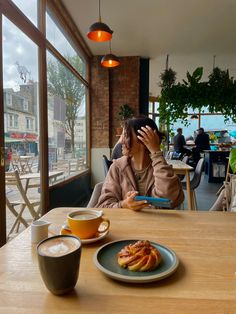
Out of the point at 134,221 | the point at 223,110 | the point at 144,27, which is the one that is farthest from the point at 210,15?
the point at 134,221

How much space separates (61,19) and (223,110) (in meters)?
3.08

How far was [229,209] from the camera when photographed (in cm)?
155

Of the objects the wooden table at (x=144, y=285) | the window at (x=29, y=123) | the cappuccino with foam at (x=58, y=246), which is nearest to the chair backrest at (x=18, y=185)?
the window at (x=29, y=123)

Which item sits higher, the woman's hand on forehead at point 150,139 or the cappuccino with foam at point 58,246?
the woman's hand on forehead at point 150,139

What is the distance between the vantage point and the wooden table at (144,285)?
0.54 metres

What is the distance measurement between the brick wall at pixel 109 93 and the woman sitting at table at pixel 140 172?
4.06 metres

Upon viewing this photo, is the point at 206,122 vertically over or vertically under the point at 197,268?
over

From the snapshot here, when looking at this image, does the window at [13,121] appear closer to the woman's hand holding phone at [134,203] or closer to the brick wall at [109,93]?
the woman's hand holding phone at [134,203]

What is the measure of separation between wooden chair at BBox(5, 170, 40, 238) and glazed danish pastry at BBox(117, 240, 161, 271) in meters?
1.79

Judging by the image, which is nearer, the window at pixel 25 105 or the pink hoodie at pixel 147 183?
the pink hoodie at pixel 147 183

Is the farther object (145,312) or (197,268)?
(197,268)

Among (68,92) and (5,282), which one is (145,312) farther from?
(68,92)

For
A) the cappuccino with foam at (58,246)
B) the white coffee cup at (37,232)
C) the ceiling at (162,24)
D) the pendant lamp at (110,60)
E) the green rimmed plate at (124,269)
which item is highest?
the ceiling at (162,24)

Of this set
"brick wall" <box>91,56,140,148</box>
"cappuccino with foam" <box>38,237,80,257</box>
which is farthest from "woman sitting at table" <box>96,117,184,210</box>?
"brick wall" <box>91,56,140,148</box>
